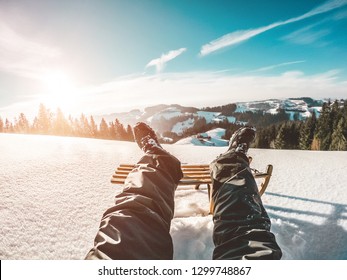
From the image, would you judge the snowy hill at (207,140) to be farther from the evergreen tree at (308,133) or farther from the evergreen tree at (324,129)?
the evergreen tree at (324,129)

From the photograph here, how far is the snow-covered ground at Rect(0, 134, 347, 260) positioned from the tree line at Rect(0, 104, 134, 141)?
85.8 feet

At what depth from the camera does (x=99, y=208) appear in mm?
2275

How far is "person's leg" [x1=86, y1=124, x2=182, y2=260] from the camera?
1163 mm

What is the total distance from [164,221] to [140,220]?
17 centimetres

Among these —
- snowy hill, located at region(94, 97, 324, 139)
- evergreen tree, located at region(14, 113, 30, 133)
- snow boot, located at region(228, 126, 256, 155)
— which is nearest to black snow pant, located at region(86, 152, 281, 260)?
snow boot, located at region(228, 126, 256, 155)

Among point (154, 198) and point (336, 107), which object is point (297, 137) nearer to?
point (336, 107)

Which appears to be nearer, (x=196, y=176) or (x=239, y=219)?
(x=239, y=219)

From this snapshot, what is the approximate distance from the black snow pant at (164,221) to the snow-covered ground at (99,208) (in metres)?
0.38

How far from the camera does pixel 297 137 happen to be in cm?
2977

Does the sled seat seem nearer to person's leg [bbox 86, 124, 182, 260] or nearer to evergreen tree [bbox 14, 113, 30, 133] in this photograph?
person's leg [bbox 86, 124, 182, 260]

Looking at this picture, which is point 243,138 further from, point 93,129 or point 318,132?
point 93,129

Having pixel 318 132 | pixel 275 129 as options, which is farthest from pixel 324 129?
pixel 275 129
